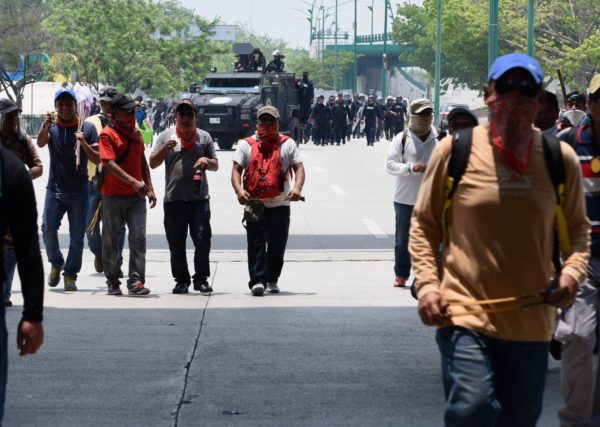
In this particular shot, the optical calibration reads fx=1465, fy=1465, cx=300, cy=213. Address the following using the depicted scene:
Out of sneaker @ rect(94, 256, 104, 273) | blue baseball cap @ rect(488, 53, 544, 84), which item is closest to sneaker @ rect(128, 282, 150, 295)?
sneaker @ rect(94, 256, 104, 273)

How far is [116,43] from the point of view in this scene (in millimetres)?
70750

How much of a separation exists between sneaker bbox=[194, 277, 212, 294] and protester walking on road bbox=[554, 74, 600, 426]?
20.3 feet

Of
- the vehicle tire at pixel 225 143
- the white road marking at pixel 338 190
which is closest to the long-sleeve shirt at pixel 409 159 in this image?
the white road marking at pixel 338 190

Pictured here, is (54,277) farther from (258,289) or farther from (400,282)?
(400,282)

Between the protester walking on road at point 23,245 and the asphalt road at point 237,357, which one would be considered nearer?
the protester walking on road at point 23,245

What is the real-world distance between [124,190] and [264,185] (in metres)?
1.14

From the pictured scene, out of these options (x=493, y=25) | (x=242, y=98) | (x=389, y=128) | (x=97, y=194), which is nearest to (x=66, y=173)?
(x=97, y=194)

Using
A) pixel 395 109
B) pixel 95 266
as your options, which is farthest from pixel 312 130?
pixel 95 266

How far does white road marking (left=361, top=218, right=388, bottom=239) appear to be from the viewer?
1820cm

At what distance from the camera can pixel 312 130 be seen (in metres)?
54.1

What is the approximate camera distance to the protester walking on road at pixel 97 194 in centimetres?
1227

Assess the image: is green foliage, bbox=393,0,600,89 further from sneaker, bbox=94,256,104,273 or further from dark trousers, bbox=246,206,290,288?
dark trousers, bbox=246,206,290,288

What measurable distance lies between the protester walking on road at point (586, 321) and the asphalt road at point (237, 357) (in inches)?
30.9

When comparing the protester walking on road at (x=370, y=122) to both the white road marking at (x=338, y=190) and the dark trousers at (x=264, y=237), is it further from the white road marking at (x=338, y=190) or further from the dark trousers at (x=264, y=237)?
the dark trousers at (x=264, y=237)
